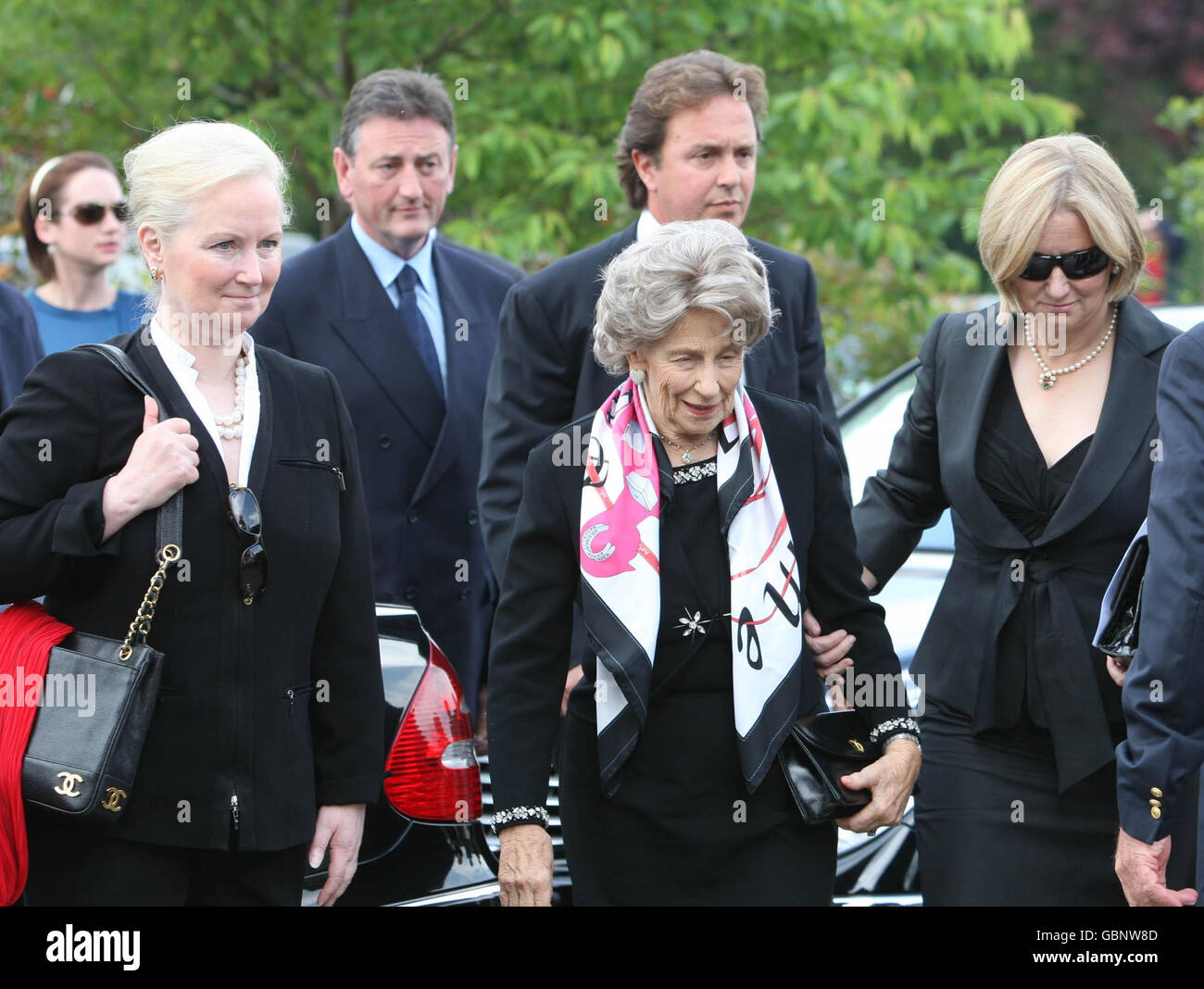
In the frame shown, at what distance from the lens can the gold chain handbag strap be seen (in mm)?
2953

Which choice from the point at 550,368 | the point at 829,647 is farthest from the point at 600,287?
the point at 829,647

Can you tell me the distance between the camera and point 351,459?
3.36 meters

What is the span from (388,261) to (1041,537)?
2319 mm

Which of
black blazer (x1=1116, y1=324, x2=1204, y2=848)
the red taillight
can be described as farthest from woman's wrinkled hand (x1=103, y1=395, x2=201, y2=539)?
black blazer (x1=1116, y1=324, x2=1204, y2=848)

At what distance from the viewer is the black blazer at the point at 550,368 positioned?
4.33 m

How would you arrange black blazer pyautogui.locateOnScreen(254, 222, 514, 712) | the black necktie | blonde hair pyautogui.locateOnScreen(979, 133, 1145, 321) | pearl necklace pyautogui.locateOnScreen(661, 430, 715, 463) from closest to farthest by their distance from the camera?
pearl necklace pyautogui.locateOnScreen(661, 430, 715, 463) < blonde hair pyautogui.locateOnScreen(979, 133, 1145, 321) < black blazer pyautogui.locateOnScreen(254, 222, 514, 712) < the black necktie

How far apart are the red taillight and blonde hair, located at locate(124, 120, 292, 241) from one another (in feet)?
3.78

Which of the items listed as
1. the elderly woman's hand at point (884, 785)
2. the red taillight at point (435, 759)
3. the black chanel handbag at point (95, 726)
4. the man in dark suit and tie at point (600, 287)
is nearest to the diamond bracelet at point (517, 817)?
the red taillight at point (435, 759)

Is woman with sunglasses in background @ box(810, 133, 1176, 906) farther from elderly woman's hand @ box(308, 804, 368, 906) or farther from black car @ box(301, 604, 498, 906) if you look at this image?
elderly woman's hand @ box(308, 804, 368, 906)

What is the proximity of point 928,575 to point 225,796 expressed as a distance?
2.89 m

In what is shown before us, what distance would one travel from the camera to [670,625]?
3.29 meters

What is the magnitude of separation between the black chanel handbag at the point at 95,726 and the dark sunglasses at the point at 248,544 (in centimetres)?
16
